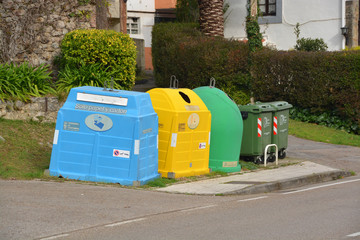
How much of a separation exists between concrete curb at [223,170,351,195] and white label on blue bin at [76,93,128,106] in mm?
2264

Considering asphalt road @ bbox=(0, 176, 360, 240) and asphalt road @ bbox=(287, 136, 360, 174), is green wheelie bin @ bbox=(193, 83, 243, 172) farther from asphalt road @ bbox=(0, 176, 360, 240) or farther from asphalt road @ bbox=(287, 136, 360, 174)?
asphalt road @ bbox=(287, 136, 360, 174)

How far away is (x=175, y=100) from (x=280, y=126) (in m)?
3.98

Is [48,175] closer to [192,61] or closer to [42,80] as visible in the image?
[42,80]

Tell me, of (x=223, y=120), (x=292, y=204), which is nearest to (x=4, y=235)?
(x=292, y=204)

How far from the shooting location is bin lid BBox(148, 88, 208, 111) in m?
11.6

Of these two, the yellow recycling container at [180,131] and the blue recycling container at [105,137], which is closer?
the blue recycling container at [105,137]

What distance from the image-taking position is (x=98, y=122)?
35.0ft

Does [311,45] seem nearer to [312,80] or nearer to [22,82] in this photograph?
[312,80]

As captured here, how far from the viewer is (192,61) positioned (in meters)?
22.3

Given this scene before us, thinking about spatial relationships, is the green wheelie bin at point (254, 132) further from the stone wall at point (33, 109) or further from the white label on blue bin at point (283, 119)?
the stone wall at point (33, 109)

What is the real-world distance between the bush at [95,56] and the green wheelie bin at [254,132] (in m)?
3.48

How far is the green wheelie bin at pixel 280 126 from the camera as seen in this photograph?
1466 cm

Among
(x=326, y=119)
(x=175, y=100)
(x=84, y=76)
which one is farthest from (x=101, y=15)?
(x=326, y=119)

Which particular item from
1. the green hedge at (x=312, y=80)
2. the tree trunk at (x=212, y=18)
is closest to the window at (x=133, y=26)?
the tree trunk at (x=212, y=18)
